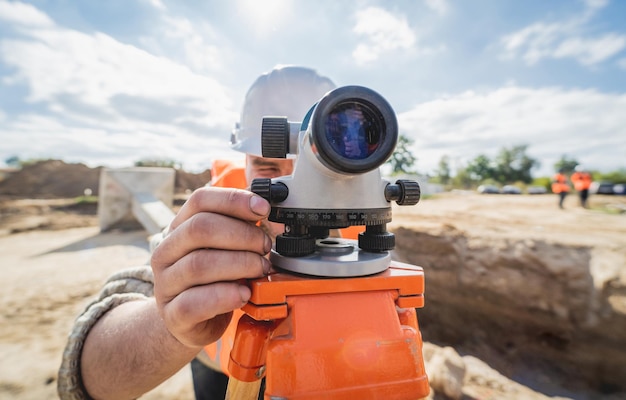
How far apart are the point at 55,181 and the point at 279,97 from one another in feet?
67.4

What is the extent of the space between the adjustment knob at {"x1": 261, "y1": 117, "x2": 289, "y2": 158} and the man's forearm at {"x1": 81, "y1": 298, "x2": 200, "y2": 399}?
88cm

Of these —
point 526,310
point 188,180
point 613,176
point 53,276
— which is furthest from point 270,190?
point 613,176

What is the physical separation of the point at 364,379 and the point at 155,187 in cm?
885

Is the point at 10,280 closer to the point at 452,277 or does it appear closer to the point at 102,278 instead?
the point at 102,278

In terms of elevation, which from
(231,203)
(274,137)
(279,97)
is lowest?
(231,203)

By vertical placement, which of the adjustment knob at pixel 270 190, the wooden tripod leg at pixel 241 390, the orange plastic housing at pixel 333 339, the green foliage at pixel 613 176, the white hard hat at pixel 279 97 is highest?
the green foliage at pixel 613 176

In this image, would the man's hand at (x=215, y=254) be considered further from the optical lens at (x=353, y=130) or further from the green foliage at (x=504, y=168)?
the green foliage at (x=504, y=168)

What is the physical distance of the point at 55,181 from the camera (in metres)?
16.3

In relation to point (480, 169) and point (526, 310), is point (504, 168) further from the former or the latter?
point (526, 310)

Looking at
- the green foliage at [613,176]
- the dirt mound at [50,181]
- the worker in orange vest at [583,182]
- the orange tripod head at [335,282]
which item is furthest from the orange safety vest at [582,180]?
the green foliage at [613,176]

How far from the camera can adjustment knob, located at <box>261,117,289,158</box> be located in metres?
0.80

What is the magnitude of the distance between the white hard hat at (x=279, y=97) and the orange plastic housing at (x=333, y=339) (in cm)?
106

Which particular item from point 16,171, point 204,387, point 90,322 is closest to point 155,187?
point 204,387

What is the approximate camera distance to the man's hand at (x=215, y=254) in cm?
71
